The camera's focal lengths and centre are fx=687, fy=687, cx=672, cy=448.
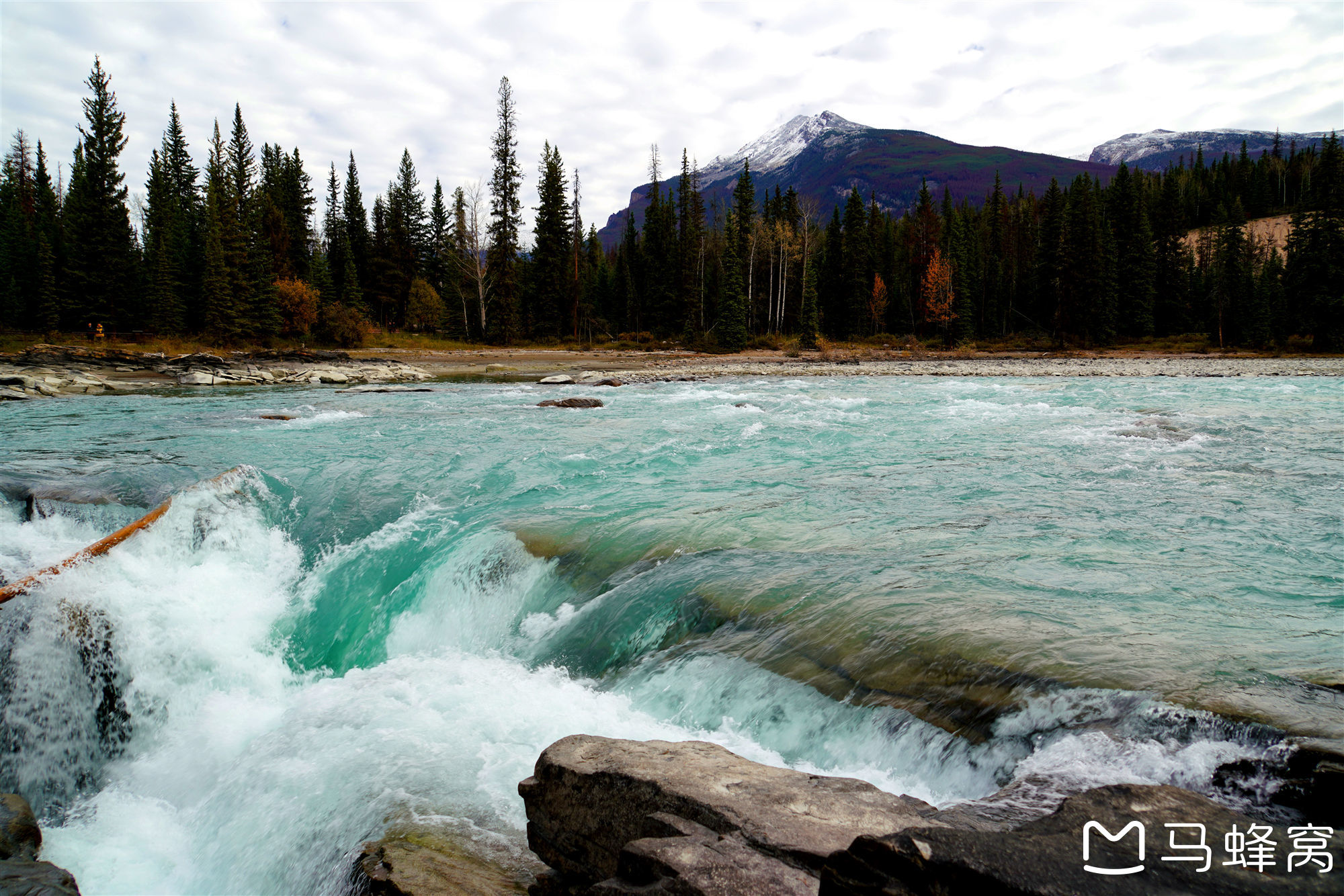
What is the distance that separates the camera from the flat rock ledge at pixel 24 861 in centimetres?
344

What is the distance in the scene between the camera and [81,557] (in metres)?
6.62

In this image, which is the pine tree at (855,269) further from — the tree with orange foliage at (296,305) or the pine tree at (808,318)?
the tree with orange foliage at (296,305)

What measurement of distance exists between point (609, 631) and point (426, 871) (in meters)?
3.07

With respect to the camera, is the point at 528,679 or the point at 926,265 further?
the point at 926,265

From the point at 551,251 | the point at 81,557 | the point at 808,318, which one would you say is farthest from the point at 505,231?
the point at 81,557

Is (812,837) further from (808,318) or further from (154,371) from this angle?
(808,318)

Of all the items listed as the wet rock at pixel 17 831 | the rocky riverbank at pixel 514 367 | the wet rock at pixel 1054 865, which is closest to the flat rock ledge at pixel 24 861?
the wet rock at pixel 17 831

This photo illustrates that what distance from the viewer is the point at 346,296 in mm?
56938

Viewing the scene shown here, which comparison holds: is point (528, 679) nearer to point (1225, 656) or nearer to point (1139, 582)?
point (1225, 656)

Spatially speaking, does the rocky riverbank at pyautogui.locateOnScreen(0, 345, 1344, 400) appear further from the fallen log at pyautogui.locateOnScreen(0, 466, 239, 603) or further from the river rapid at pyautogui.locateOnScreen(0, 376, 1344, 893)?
the fallen log at pyautogui.locateOnScreen(0, 466, 239, 603)

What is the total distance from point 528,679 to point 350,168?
7695 cm

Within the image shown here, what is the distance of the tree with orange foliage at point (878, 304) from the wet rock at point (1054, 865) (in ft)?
213

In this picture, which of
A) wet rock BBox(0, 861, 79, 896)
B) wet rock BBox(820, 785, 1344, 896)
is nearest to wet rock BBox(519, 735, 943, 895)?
wet rock BBox(820, 785, 1344, 896)

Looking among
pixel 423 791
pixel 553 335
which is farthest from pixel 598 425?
pixel 553 335
